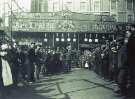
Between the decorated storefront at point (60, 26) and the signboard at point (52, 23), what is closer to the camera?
the decorated storefront at point (60, 26)

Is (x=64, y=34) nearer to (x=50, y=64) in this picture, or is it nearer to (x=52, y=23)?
(x=52, y=23)

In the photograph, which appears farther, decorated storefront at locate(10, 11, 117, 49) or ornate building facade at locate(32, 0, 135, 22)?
ornate building facade at locate(32, 0, 135, 22)

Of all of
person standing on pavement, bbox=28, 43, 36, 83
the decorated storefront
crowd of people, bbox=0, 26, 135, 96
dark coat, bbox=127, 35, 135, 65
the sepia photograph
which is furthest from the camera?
the decorated storefront

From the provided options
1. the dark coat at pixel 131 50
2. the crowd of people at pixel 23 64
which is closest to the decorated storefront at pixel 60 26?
the crowd of people at pixel 23 64

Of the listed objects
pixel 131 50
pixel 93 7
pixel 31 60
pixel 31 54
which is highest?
pixel 93 7

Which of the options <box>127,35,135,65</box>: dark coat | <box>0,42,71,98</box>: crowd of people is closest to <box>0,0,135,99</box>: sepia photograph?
<box>0,42,71,98</box>: crowd of people

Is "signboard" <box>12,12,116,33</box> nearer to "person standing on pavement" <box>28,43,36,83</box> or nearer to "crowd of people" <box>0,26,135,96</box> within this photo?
"crowd of people" <box>0,26,135,96</box>

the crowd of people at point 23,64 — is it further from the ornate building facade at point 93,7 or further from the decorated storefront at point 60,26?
the ornate building facade at point 93,7

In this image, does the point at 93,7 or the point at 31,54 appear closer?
the point at 31,54

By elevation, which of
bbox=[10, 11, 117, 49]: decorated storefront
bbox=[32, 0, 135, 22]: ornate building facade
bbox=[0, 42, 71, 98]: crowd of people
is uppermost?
bbox=[32, 0, 135, 22]: ornate building facade

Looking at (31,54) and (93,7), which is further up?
(93,7)


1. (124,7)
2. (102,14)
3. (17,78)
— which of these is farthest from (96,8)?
(17,78)

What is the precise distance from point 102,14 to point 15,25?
11.0 m

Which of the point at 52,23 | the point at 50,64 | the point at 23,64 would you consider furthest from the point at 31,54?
the point at 52,23
